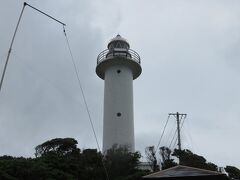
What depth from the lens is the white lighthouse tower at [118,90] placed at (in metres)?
36.0

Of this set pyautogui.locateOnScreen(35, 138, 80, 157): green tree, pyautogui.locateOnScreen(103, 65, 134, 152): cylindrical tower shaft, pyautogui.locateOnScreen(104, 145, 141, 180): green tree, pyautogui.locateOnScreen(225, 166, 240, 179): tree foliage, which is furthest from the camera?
pyautogui.locateOnScreen(103, 65, 134, 152): cylindrical tower shaft

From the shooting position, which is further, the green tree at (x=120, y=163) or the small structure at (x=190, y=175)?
the green tree at (x=120, y=163)

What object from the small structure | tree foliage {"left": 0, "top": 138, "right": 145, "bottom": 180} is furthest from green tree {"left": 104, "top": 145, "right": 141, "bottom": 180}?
the small structure

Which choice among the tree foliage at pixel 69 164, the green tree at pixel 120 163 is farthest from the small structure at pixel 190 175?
the green tree at pixel 120 163

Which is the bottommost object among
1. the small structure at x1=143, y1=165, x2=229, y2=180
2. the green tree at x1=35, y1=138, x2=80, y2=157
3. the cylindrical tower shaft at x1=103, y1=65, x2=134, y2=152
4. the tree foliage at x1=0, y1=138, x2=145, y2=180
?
the small structure at x1=143, y1=165, x2=229, y2=180

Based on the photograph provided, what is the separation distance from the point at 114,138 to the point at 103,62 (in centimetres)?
796

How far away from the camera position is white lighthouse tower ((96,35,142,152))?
118ft

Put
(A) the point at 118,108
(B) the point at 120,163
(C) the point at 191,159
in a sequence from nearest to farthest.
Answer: (B) the point at 120,163 → (C) the point at 191,159 → (A) the point at 118,108

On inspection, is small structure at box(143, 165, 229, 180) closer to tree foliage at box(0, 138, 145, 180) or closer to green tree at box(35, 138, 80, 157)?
tree foliage at box(0, 138, 145, 180)

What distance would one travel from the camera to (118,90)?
37656 millimetres

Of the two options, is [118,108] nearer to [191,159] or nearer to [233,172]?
[191,159]

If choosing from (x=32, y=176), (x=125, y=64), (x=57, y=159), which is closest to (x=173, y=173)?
(x=32, y=176)

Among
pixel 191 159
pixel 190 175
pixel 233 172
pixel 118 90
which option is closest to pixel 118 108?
pixel 118 90

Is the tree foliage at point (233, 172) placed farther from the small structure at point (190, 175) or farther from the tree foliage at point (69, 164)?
the small structure at point (190, 175)
